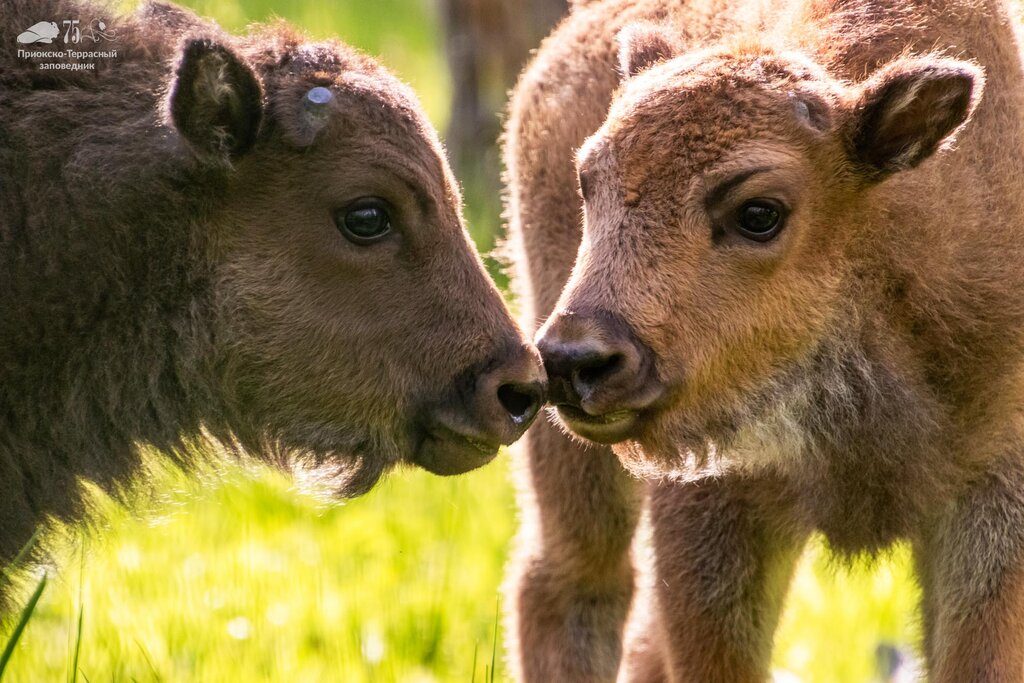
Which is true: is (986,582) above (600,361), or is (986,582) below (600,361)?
below

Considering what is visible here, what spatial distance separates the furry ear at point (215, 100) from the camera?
5289 mm

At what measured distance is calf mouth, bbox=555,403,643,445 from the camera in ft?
18.1

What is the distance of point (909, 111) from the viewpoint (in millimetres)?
5645

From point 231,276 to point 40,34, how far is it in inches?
42.0

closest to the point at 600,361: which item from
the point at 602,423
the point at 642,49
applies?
the point at 602,423

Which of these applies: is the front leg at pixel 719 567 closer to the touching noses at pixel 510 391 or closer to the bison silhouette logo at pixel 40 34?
the touching noses at pixel 510 391

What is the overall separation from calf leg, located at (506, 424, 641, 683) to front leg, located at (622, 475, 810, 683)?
26.7 inches

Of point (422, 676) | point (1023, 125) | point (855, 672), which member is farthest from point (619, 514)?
point (1023, 125)

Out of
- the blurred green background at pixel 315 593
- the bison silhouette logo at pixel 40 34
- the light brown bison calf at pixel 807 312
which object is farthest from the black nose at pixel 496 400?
the bison silhouette logo at pixel 40 34

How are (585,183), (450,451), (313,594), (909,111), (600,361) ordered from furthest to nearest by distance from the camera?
1. (313,594)
2. (585,183)
3. (450,451)
4. (909,111)
5. (600,361)

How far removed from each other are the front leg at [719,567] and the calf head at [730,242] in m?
0.46

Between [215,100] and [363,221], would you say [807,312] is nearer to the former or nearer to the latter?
[363,221]

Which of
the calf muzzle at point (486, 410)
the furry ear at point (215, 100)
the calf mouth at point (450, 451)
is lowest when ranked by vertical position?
the calf mouth at point (450, 451)

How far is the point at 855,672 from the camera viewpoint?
814cm
